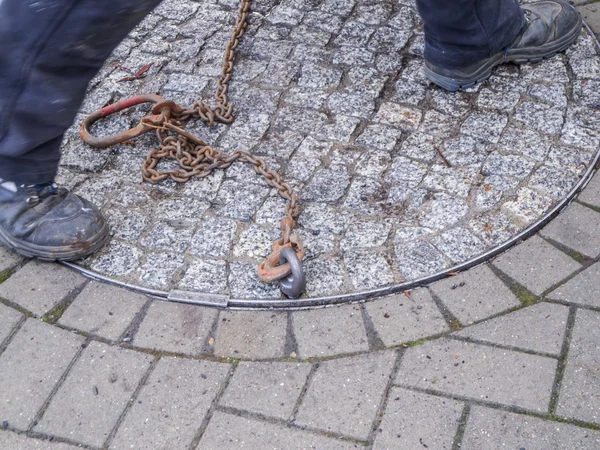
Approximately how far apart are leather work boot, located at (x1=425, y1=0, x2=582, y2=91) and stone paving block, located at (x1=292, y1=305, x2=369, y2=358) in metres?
1.59

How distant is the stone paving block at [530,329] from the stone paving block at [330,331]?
392mm

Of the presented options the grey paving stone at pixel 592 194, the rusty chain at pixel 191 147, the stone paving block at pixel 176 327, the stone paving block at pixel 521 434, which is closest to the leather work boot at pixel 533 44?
the grey paving stone at pixel 592 194

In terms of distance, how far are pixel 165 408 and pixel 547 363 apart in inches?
54.8

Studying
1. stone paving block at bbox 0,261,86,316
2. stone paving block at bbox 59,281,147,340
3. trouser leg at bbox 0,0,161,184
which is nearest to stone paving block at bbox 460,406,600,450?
stone paving block at bbox 59,281,147,340

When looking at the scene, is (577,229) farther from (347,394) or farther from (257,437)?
(257,437)

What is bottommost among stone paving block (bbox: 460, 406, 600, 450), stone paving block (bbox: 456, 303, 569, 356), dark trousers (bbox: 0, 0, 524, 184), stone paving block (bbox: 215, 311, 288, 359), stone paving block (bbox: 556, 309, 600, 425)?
stone paving block (bbox: 460, 406, 600, 450)

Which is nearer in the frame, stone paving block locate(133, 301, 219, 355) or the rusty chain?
stone paving block locate(133, 301, 219, 355)

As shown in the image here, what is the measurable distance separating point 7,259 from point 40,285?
252 mm

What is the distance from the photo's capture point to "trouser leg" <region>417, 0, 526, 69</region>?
3676 millimetres

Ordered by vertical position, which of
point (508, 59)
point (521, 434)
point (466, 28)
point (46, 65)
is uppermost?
Answer: point (46, 65)

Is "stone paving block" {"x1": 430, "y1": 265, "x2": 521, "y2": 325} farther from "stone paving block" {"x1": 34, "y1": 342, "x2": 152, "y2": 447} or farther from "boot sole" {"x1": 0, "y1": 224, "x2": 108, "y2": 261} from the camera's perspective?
"boot sole" {"x1": 0, "y1": 224, "x2": 108, "y2": 261}

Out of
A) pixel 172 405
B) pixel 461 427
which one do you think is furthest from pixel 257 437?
pixel 461 427

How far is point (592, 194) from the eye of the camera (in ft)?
11.1

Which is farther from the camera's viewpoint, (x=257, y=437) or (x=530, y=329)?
(x=530, y=329)
